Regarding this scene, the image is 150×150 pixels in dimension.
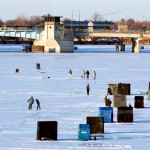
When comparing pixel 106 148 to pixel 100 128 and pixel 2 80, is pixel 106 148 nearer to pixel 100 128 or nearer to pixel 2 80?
pixel 100 128

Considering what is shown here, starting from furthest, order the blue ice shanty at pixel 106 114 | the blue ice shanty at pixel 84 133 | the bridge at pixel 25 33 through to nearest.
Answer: the bridge at pixel 25 33 → the blue ice shanty at pixel 106 114 → the blue ice shanty at pixel 84 133

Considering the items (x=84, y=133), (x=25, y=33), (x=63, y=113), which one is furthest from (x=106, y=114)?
(x=25, y=33)

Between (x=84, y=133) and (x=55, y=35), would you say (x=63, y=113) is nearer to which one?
(x=84, y=133)

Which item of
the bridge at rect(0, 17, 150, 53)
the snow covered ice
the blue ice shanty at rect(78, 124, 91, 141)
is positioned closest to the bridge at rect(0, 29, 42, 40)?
the bridge at rect(0, 17, 150, 53)

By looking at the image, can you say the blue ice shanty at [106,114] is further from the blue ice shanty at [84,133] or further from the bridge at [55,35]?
the bridge at [55,35]

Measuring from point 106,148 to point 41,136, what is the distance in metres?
3.24

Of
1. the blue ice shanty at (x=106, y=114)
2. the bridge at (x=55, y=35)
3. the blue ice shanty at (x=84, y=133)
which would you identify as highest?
the bridge at (x=55, y=35)

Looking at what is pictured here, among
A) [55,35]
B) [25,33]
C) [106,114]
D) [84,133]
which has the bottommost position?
[84,133]

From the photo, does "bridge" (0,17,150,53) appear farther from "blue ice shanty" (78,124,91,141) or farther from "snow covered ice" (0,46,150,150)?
"blue ice shanty" (78,124,91,141)

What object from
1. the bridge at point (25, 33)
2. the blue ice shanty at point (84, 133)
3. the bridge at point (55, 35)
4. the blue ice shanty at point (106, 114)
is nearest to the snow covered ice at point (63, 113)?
the blue ice shanty at point (84, 133)

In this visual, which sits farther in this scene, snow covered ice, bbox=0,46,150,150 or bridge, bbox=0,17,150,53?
bridge, bbox=0,17,150,53

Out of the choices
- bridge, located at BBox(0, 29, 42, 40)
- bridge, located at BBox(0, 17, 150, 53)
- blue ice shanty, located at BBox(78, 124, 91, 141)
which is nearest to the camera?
blue ice shanty, located at BBox(78, 124, 91, 141)

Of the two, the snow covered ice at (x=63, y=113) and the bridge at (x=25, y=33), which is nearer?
the snow covered ice at (x=63, y=113)

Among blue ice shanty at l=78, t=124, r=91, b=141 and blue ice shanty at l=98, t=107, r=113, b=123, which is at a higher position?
blue ice shanty at l=98, t=107, r=113, b=123
